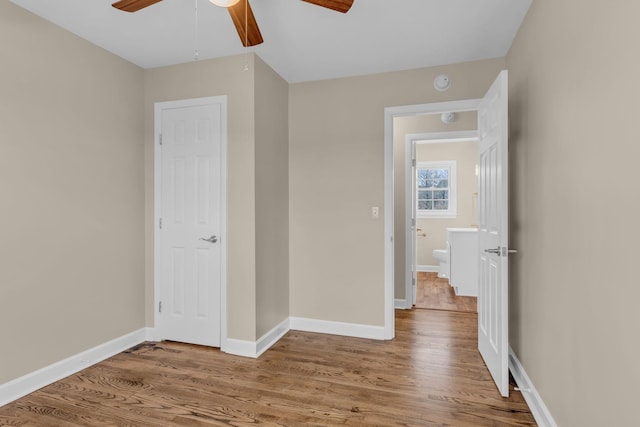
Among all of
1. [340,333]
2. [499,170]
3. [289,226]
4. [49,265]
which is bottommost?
[340,333]

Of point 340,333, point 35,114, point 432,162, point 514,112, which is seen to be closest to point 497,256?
point 514,112

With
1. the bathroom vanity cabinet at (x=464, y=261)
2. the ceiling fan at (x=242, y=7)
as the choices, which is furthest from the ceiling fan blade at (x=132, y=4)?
the bathroom vanity cabinet at (x=464, y=261)

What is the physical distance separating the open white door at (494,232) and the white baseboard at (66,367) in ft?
9.63

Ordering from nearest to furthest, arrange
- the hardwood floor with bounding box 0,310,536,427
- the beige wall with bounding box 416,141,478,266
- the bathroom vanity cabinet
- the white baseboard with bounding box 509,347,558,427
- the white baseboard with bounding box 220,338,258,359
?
the white baseboard with bounding box 509,347,558,427
the hardwood floor with bounding box 0,310,536,427
the white baseboard with bounding box 220,338,258,359
the bathroom vanity cabinet
the beige wall with bounding box 416,141,478,266

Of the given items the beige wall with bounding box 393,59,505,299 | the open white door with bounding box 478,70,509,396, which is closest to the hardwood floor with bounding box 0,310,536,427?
the open white door with bounding box 478,70,509,396

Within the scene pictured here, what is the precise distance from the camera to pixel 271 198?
3381 millimetres

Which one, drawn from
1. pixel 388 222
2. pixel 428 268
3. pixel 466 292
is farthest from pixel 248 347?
pixel 428 268

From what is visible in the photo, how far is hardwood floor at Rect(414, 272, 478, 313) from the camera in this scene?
14.8 feet

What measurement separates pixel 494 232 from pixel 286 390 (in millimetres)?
1803

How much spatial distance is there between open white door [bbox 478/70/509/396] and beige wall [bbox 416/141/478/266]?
13.3ft

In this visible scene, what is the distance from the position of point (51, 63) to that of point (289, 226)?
2315 millimetres

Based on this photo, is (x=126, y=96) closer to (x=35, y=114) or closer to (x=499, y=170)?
(x=35, y=114)

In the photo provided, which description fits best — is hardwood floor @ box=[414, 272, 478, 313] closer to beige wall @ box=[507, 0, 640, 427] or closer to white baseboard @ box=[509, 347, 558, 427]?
white baseboard @ box=[509, 347, 558, 427]

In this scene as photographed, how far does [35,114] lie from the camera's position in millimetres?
2447
